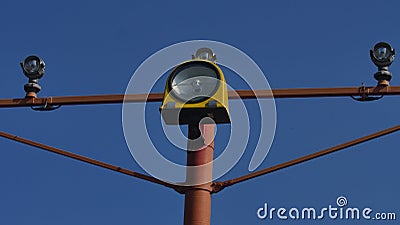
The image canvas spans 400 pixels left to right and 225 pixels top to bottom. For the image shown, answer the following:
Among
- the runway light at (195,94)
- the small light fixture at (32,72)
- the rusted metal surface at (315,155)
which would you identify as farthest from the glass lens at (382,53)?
the small light fixture at (32,72)

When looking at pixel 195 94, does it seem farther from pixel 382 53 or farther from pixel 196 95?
pixel 382 53

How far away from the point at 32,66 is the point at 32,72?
0.23 ft

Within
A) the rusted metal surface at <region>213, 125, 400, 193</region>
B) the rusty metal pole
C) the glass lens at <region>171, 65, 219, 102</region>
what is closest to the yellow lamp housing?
the glass lens at <region>171, 65, 219, 102</region>

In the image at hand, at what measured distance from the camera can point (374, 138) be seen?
9609 mm

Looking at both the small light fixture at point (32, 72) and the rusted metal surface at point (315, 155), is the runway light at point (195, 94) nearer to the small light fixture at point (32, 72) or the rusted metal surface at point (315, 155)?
the rusted metal surface at point (315, 155)

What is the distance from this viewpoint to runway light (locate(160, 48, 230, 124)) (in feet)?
28.9

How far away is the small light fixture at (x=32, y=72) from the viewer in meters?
10.6

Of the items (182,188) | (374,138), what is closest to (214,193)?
(182,188)

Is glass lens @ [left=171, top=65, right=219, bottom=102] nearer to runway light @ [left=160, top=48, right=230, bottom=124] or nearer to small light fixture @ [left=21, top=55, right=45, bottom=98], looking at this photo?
runway light @ [left=160, top=48, right=230, bottom=124]

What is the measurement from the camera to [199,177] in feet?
30.7

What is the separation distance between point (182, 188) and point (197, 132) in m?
0.57

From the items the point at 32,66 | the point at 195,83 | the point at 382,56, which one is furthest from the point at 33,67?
the point at 382,56

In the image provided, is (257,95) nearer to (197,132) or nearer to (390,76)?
(197,132)

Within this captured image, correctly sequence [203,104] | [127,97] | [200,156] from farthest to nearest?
[127,97], [200,156], [203,104]
